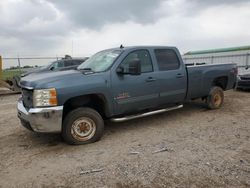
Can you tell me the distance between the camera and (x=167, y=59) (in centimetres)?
593

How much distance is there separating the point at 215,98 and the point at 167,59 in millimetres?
2273

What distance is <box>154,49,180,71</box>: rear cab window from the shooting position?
5.73m

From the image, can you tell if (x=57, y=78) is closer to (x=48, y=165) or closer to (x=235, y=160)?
(x=48, y=165)

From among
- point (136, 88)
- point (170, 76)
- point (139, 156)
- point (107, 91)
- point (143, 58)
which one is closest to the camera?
point (139, 156)

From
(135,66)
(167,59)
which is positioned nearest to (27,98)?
(135,66)

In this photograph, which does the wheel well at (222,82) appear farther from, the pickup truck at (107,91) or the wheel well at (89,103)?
the wheel well at (89,103)

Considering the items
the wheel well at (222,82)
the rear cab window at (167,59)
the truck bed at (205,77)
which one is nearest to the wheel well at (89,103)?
the rear cab window at (167,59)

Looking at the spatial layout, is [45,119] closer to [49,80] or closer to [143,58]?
[49,80]

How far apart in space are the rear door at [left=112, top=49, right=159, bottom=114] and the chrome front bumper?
4.05 feet

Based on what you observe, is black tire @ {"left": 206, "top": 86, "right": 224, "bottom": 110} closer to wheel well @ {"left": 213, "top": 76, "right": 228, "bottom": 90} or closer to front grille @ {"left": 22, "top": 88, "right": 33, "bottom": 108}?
wheel well @ {"left": 213, "top": 76, "right": 228, "bottom": 90}

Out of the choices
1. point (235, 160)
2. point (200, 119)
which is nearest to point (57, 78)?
point (235, 160)

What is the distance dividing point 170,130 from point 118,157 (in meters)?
1.81

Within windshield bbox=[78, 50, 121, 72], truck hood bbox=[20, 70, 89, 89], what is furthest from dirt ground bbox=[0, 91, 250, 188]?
windshield bbox=[78, 50, 121, 72]

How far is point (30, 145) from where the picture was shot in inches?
184
